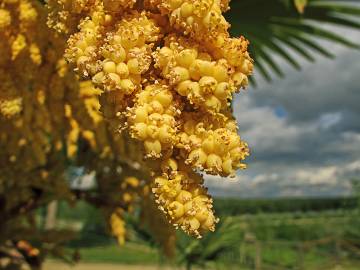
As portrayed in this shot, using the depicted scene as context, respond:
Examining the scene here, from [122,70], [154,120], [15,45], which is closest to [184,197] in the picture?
[154,120]

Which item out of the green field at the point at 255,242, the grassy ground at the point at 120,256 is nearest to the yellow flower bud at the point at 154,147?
the green field at the point at 255,242

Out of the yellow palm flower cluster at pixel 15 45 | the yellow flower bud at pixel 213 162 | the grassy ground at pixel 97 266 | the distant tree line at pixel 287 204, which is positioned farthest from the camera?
the distant tree line at pixel 287 204

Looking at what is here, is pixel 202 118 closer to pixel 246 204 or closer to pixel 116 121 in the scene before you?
pixel 116 121

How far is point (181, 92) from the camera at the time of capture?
41.6 inches

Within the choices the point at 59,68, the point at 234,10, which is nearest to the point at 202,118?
the point at 59,68

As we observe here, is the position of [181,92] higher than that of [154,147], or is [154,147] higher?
[181,92]

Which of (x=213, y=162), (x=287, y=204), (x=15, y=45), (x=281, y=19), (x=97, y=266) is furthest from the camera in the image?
(x=287, y=204)

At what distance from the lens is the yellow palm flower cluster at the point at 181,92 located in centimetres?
103

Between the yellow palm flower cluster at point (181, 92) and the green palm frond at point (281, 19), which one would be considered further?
the green palm frond at point (281, 19)

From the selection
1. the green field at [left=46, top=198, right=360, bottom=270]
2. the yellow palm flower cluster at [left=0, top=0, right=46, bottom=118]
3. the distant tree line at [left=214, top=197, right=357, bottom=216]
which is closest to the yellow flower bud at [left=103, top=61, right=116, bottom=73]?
the yellow palm flower cluster at [left=0, top=0, right=46, bottom=118]

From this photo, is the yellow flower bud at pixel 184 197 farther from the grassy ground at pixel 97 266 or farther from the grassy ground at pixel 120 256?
the grassy ground at pixel 120 256

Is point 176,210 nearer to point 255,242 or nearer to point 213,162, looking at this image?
point 213,162

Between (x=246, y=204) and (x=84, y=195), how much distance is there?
34.3 metres

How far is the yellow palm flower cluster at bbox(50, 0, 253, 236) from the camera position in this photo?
1.03m
